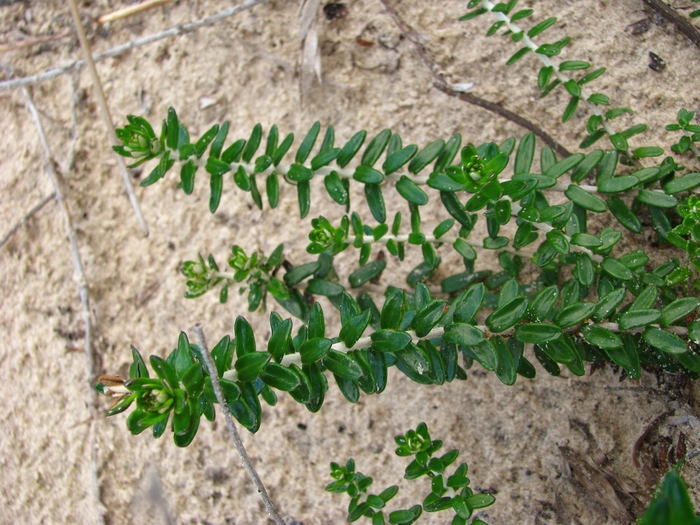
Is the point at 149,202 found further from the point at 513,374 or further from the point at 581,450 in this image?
the point at 581,450

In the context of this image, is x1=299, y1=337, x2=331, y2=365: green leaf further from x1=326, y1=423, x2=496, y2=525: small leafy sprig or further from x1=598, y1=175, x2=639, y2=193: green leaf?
x1=598, y1=175, x2=639, y2=193: green leaf

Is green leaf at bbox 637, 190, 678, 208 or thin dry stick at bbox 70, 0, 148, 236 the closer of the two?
green leaf at bbox 637, 190, 678, 208

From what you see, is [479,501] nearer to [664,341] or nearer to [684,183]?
[664,341]

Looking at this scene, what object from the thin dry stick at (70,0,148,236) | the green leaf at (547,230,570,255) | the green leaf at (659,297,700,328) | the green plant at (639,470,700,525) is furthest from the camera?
the thin dry stick at (70,0,148,236)

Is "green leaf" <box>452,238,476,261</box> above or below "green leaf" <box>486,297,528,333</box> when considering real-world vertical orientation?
below

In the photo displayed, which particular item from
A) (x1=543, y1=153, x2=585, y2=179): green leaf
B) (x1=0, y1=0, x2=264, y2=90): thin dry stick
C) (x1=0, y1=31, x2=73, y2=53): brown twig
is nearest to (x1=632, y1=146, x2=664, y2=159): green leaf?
(x1=543, y1=153, x2=585, y2=179): green leaf

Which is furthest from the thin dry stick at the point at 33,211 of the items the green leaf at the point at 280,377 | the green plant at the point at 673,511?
the green plant at the point at 673,511
